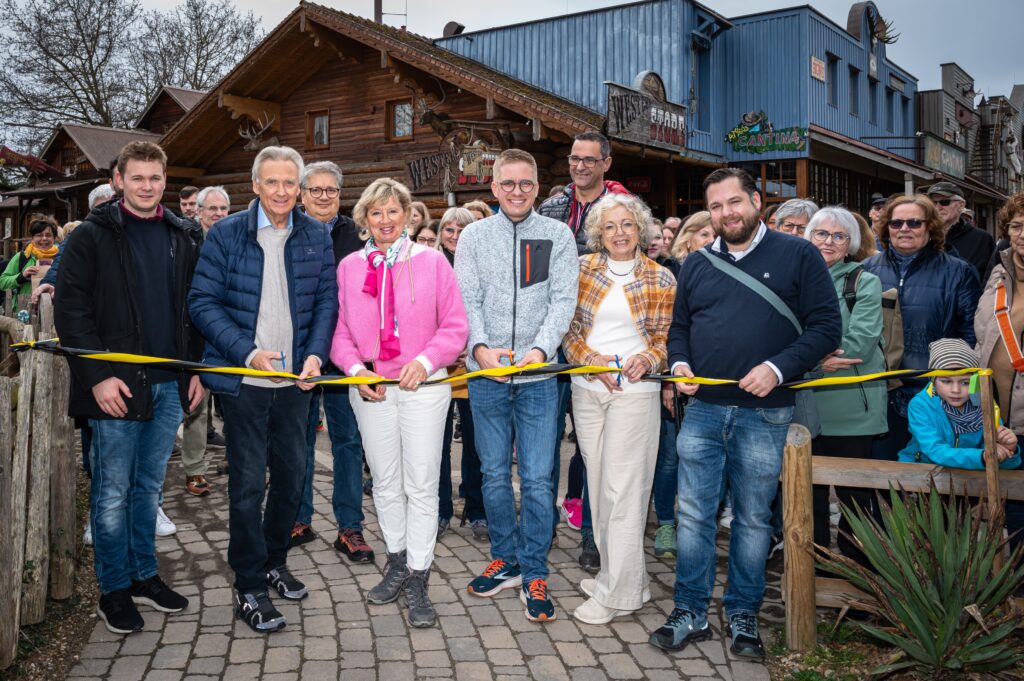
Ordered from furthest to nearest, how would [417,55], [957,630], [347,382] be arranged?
1. [417,55]
2. [347,382]
3. [957,630]

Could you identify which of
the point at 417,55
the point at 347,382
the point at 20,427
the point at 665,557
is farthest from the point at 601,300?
the point at 417,55

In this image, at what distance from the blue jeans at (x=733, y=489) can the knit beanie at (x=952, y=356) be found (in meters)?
0.81

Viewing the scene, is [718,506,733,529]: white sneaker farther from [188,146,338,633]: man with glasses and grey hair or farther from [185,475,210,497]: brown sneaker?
[185,475,210,497]: brown sneaker

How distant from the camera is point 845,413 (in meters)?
4.54

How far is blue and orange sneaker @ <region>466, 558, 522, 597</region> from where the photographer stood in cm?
467

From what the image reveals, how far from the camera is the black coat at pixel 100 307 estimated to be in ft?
13.4

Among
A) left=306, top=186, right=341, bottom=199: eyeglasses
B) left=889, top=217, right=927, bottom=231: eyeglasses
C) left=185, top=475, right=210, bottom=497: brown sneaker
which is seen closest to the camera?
left=889, top=217, right=927, bottom=231: eyeglasses

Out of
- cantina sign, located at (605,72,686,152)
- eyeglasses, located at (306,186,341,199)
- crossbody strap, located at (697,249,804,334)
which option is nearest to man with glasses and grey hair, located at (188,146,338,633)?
eyeglasses, located at (306,186,341,199)

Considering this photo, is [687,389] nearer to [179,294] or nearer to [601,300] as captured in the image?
[601,300]

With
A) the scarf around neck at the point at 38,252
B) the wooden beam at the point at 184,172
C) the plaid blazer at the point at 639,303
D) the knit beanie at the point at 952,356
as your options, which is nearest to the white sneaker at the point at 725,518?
the plaid blazer at the point at 639,303

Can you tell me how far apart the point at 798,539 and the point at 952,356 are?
47.8 inches

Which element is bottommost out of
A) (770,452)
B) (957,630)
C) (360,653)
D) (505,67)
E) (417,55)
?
(360,653)

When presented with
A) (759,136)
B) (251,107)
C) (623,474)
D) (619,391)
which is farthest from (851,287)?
(251,107)

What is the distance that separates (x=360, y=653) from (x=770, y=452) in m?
2.24
